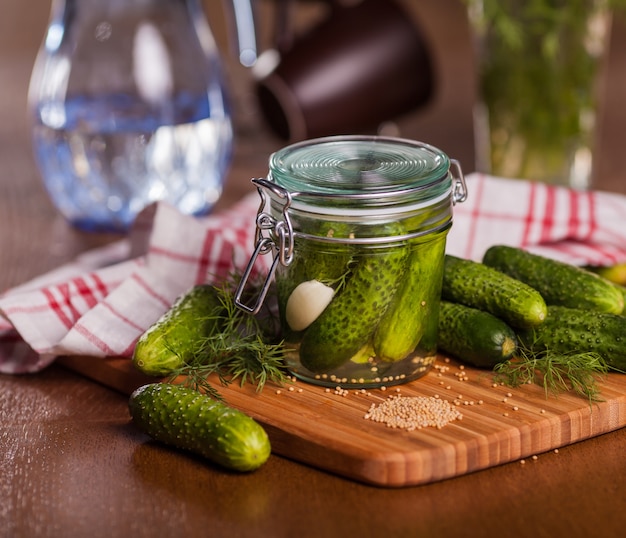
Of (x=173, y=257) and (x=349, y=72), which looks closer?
(x=173, y=257)

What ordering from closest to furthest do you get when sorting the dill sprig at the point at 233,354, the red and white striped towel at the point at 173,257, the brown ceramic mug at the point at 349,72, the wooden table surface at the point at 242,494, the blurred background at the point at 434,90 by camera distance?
the wooden table surface at the point at 242,494, the dill sprig at the point at 233,354, the red and white striped towel at the point at 173,257, the brown ceramic mug at the point at 349,72, the blurred background at the point at 434,90

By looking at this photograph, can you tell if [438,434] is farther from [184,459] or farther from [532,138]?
[532,138]

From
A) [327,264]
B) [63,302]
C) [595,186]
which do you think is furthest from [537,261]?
[595,186]

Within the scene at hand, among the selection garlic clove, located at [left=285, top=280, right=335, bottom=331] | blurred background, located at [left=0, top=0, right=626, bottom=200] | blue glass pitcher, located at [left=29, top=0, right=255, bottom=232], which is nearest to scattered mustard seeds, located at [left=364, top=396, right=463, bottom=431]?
garlic clove, located at [left=285, top=280, right=335, bottom=331]

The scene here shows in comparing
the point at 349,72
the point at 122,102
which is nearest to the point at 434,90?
the point at 349,72

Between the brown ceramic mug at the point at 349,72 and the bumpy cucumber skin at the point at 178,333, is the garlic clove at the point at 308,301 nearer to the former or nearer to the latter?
the bumpy cucumber skin at the point at 178,333

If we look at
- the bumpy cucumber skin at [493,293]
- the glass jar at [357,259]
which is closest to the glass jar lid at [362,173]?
the glass jar at [357,259]

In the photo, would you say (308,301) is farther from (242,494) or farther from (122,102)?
(122,102)
